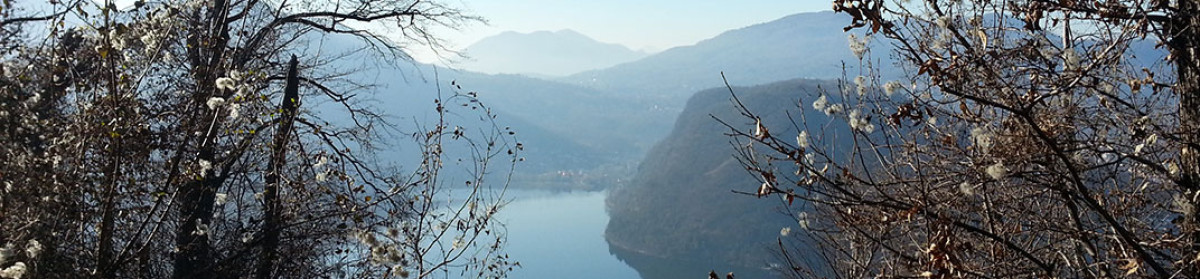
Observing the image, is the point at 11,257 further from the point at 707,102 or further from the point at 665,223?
the point at 707,102

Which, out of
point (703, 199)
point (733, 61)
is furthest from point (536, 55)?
point (703, 199)

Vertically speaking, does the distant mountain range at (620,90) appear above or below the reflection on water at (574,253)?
above

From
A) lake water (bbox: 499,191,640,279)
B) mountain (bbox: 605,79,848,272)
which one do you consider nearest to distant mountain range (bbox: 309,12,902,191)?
mountain (bbox: 605,79,848,272)

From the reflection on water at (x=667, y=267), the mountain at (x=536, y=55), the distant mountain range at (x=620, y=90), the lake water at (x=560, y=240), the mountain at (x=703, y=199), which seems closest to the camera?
the lake water at (x=560, y=240)

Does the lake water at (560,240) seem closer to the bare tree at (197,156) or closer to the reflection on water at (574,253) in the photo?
the reflection on water at (574,253)

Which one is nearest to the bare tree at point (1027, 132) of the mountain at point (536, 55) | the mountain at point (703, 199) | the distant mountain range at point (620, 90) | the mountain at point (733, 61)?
the distant mountain range at point (620, 90)

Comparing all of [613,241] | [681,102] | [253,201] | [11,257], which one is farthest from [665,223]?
[681,102]

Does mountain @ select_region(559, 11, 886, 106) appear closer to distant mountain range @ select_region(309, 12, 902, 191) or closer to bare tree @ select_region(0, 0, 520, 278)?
distant mountain range @ select_region(309, 12, 902, 191)
